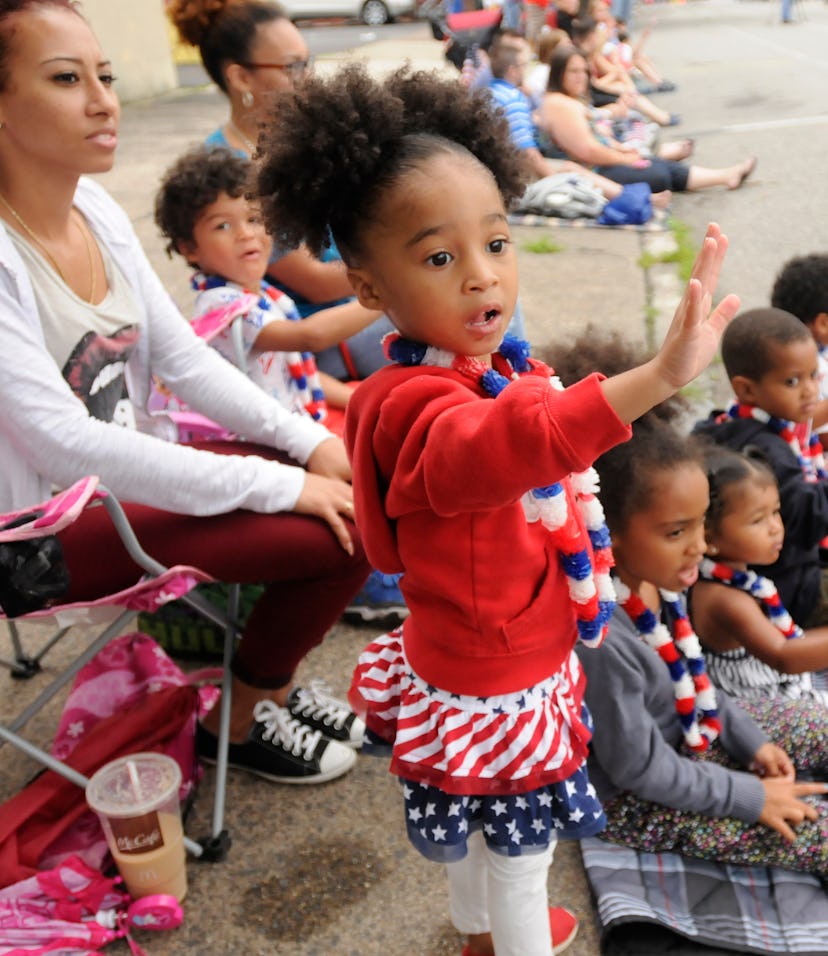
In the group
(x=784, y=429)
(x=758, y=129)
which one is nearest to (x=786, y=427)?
(x=784, y=429)

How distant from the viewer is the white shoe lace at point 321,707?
262 cm

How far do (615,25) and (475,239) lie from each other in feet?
40.6

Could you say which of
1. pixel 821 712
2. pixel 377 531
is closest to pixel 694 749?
pixel 821 712

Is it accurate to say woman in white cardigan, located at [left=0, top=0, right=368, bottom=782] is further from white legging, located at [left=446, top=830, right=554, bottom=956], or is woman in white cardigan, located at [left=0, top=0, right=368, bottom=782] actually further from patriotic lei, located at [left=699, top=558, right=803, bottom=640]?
patriotic lei, located at [left=699, top=558, right=803, bottom=640]

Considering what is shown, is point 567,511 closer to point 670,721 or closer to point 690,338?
point 690,338

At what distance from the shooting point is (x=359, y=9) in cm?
2348

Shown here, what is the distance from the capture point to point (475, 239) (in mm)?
1441

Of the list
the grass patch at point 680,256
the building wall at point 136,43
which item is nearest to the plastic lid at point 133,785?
the grass patch at point 680,256

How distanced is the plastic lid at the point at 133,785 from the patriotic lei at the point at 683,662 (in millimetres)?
1004

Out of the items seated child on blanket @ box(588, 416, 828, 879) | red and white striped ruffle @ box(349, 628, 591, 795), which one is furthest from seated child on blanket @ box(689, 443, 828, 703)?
red and white striped ruffle @ box(349, 628, 591, 795)

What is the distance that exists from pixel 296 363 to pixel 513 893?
1.73 meters

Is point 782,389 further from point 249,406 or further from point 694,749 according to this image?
point 249,406

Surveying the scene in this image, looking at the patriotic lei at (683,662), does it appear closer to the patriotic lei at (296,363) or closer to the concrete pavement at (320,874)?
the concrete pavement at (320,874)

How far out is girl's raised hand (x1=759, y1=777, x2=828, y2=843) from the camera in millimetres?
2164
